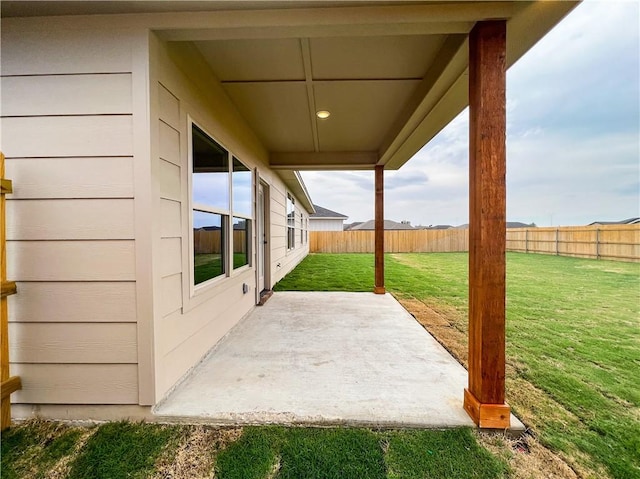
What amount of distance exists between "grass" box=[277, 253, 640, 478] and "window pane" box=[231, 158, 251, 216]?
2714 millimetres

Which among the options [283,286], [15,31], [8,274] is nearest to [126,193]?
[8,274]

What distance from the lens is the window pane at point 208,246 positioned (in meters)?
2.45

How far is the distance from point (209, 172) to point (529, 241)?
1762cm

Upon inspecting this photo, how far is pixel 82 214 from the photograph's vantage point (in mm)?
1743

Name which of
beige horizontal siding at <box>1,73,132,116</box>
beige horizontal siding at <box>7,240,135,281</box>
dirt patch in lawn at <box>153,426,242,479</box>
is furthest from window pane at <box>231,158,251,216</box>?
dirt patch in lawn at <box>153,426,242,479</box>

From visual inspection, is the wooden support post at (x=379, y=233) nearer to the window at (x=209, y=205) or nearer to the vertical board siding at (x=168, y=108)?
the window at (x=209, y=205)

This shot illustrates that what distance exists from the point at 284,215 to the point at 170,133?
5749mm

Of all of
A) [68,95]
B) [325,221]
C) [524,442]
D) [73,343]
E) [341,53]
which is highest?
[341,53]

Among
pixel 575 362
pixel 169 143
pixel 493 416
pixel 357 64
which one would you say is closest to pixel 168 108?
pixel 169 143

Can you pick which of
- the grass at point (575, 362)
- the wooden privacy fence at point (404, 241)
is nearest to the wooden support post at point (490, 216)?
the grass at point (575, 362)

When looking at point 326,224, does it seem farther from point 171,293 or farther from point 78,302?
point 78,302

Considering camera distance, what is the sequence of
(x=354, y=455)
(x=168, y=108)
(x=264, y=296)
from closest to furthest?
(x=354, y=455)
(x=168, y=108)
(x=264, y=296)

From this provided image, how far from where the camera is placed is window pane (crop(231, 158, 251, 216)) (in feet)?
11.3

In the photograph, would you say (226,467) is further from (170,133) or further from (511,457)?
(170,133)
